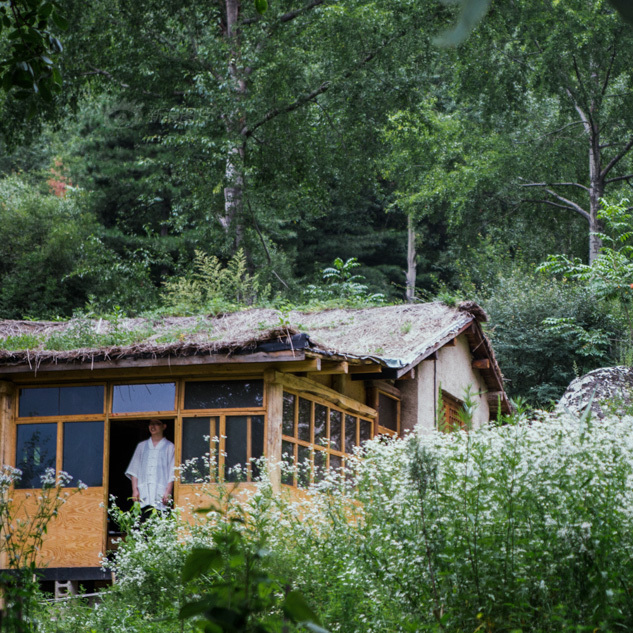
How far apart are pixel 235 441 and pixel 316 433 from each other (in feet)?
4.31

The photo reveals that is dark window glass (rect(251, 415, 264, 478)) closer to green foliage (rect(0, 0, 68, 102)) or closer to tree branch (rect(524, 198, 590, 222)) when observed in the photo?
green foliage (rect(0, 0, 68, 102))

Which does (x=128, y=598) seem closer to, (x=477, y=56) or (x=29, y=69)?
(x=29, y=69)

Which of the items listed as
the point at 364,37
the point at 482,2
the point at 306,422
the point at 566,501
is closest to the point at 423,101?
Answer: the point at 364,37

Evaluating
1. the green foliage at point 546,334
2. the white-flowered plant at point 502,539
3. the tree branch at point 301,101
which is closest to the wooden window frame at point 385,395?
the white-flowered plant at point 502,539

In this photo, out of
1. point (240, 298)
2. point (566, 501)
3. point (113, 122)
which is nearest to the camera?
point (566, 501)

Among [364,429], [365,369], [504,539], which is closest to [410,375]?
[364,429]

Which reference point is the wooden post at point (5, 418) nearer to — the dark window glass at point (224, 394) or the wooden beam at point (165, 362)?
the wooden beam at point (165, 362)

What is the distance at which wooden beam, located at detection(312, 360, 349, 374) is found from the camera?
10.2 metres

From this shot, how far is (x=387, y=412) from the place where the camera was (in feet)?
44.0

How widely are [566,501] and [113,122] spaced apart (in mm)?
25787

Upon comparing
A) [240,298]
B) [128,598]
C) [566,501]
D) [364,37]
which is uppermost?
[364,37]

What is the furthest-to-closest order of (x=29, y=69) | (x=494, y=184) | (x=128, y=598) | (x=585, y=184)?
(x=585, y=184) < (x=494, y=184) < (x=128, y=598) < (x=29, y=69)

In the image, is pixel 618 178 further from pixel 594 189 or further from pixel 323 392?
pixel 323 392

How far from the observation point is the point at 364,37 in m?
18.6
